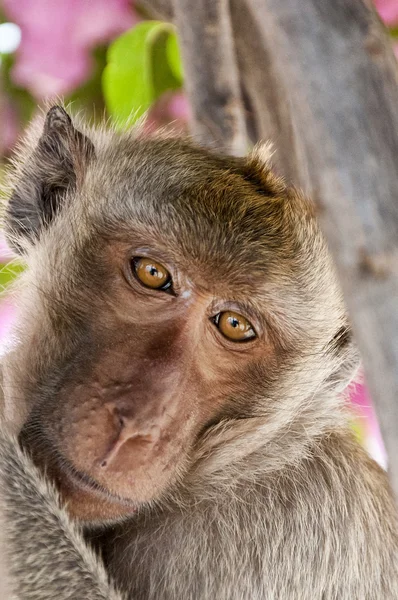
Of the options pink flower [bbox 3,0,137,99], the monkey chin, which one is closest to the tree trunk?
the monkey chin

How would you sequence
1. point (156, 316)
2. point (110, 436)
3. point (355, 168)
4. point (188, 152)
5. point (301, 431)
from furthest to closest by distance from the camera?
point (188, 152) < point (301, 431) < point (156, 316) < point (110, 436) < point (355, 168)

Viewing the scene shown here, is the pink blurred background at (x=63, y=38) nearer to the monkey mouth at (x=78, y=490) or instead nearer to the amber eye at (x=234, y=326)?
the amber eye at (x=234, y=326)

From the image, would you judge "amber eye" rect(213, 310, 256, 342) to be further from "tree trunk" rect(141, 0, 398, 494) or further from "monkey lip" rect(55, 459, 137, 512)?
"tree trunk" rect(141, 0, 398, 494)

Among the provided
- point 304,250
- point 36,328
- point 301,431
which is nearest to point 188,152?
point 304,250

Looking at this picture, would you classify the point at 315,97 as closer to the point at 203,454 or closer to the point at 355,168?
the point at 355,168

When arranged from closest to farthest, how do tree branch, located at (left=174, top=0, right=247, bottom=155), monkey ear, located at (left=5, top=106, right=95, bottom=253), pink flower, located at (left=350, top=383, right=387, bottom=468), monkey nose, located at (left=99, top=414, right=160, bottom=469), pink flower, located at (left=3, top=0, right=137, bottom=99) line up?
monkey nose, located at (left=99, top=414, right=160, bottom=469), monkey ear, located at (left=5, top=106, right=95, bottom=253), tree branch, located at (left=174, top=0, right=247, bottom=155), pink flower, located at (left=350, top=383, right=387, bottom=468), pink flower, located at (left=3, top=0, right=137, bottom=99)

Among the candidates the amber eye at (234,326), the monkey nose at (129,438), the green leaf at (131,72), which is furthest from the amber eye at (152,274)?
the green leaf at (131,72)

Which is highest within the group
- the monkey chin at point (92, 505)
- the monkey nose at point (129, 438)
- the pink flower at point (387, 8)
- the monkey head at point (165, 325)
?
the pink flower at point (387, 8)
